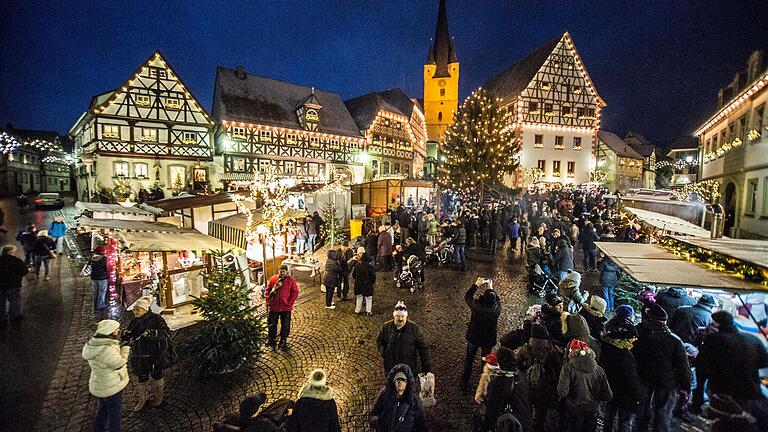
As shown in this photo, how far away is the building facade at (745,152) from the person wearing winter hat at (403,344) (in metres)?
15.7

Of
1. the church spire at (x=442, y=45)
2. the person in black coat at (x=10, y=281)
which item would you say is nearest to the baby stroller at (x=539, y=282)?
the person in black coat at (x=10, y=281)

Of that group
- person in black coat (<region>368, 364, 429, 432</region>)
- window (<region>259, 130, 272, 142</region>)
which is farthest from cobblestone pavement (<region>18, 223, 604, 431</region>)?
window (<region>259, 130, 272, 142</region>)

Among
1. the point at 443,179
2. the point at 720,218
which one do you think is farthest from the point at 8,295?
the point at 443,179

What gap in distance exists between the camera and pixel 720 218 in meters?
6.32

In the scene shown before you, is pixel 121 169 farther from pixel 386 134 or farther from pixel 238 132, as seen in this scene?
pixel 386 134

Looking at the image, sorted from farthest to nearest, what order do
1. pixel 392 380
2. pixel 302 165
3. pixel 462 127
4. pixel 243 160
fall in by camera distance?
pixel 302 165, pixel 243 160, pixel 462 127, pixel 392 380

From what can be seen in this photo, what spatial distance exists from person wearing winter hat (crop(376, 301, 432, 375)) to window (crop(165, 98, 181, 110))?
29.3 meters

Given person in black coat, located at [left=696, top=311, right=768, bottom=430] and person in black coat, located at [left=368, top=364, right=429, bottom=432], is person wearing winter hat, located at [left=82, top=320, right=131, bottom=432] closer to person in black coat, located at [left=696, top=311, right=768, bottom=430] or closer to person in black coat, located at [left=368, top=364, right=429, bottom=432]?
person in black coat, located at [left=368, top=364, right=429, bottom=432]

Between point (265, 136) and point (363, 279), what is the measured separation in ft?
83.4

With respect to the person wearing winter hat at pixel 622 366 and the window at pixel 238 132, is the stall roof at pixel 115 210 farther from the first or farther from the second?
the window at pixel 238 132

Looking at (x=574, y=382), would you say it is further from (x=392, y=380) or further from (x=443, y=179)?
(x=443, y=179)

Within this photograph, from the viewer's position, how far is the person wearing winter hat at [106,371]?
4.11m

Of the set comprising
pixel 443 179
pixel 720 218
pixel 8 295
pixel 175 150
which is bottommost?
pixel 8 295

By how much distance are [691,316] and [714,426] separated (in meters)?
2.94
